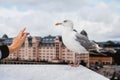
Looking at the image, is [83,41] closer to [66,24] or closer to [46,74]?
[66,24]

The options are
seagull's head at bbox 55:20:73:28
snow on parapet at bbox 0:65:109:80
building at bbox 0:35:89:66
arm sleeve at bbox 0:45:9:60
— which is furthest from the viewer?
building at bbox 0:35:89:66

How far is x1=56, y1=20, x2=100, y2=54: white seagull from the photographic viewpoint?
257cm

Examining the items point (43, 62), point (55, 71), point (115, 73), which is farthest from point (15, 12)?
point (115, 73)

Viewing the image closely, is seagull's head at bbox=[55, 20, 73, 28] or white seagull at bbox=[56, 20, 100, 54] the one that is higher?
seagull's head at bbox=[55, 20, 73, 28]

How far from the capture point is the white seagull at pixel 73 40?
257 centimetres

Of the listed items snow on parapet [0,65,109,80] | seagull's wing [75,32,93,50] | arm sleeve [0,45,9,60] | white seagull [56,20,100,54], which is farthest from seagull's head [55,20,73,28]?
arm sleeve [0,45,9,60]

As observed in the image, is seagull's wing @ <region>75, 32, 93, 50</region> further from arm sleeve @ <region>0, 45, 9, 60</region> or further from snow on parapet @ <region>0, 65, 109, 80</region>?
arm sleeve @ <region>0, 45, 9, 60</region>

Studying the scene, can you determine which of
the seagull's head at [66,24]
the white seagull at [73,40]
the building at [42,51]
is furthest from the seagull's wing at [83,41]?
the building at [42,51]

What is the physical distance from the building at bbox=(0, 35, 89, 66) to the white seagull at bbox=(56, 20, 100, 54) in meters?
0.33

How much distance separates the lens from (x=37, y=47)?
3.15 m

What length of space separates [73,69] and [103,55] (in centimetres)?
59

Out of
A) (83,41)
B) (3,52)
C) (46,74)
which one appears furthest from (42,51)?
(3,52)

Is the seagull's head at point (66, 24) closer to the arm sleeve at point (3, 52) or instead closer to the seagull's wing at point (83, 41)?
the seagull's wing at point (83, 41)

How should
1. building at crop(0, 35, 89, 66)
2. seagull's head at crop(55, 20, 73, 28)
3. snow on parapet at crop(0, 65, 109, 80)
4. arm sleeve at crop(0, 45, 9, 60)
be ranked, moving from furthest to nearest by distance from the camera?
building at crop(0, 35, 89, 66) < seagull's head at crop(55, 20, 73, 28) < snow on parapet at crop(0, 65, 109, 80) < arm sleeve at crop(0, 45, 9, 60)
